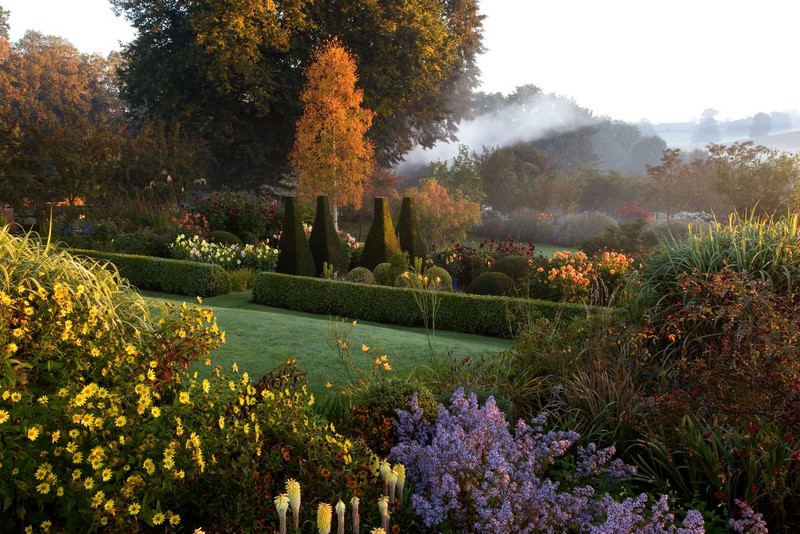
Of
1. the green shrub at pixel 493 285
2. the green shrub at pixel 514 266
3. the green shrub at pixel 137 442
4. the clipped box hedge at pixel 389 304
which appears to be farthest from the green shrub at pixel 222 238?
the green shrub at pixel 137 442

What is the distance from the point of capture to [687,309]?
546cm

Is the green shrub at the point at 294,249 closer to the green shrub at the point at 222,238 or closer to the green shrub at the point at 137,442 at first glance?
the green shrub at the point at 222,238

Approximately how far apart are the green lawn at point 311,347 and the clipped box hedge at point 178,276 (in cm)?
392

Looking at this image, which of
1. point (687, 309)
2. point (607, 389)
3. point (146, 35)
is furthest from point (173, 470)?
point (146, 35)

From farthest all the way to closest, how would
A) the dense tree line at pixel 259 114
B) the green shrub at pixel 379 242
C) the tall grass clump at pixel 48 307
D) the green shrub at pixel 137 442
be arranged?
the dense tree line at pixel 259 114 → the green shrub at pixel 379 242 → the tall grass clump at pixel 48 307 → the green shrub at pixel 137 442

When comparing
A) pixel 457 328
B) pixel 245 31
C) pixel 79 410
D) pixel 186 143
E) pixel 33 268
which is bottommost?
pixel 457 328

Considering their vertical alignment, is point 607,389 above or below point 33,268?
below

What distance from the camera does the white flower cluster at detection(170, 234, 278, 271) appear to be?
51.5 feet

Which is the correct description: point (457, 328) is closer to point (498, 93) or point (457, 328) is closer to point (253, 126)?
point (253, 126)

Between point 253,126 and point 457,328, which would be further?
point 253,126

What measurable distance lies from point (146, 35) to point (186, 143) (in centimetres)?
567

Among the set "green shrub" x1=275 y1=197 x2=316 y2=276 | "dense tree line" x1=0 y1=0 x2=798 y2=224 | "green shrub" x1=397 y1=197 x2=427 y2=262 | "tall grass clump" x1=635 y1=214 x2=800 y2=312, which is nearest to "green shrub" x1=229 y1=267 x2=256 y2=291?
"green shrub" x1=275 y1=197 x2=316 y2=276

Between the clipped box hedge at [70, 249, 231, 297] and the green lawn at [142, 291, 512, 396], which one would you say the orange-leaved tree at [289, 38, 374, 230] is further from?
the green lawn at [142, 291, 512, 396]

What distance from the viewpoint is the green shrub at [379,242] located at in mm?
15305
